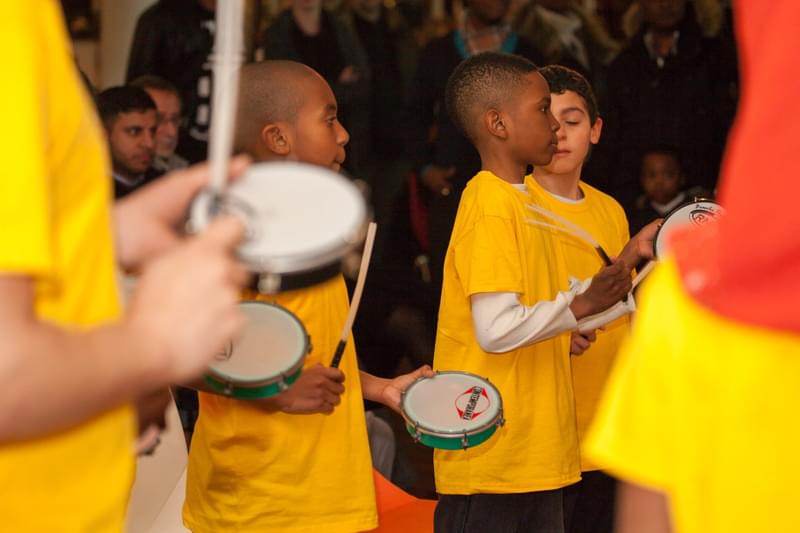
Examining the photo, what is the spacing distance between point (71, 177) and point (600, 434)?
0.61m

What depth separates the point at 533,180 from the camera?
3367 millimetres

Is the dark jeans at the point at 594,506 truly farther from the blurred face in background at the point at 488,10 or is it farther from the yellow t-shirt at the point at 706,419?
the blurred face in background at the point at 488,10

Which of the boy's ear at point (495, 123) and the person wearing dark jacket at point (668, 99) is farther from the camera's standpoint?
the person wearing dark jacket at point (668, 99)

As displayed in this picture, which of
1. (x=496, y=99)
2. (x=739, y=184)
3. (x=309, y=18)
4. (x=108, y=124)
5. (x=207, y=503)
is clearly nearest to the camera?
(x=739, y=184)

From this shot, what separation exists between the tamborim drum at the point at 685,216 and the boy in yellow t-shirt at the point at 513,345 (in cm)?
10

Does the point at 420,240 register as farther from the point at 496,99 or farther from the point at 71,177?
the point at 71,177

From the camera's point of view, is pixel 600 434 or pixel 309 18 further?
pixel 309 18

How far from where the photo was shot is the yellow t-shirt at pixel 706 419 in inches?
45.3

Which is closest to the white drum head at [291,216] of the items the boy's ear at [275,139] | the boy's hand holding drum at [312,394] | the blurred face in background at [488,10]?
the boy's hand holding drum at [312,394]

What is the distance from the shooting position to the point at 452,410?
8.91 ft

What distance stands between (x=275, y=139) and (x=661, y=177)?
2814 mm

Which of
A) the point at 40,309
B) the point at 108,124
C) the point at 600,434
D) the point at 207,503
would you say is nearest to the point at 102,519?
the point at 40,309

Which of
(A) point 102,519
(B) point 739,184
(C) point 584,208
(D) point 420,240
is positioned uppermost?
(B) point 739,184

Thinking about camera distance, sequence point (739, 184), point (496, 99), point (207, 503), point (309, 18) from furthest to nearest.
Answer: point (309, 18)
point (496, 99)
point (207, 503)
point (739, 184)
